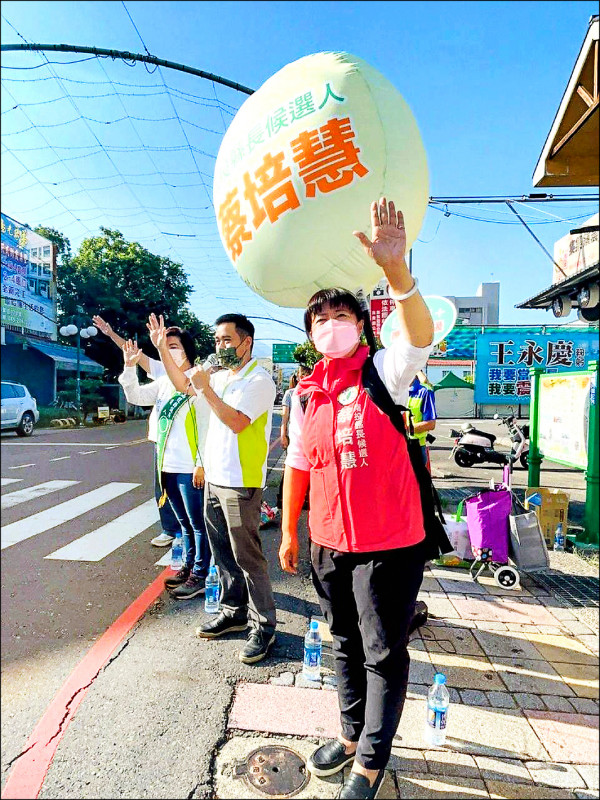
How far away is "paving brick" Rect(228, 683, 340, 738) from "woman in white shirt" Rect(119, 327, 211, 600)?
3.94 feet

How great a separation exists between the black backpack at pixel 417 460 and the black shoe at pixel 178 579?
2.19 m

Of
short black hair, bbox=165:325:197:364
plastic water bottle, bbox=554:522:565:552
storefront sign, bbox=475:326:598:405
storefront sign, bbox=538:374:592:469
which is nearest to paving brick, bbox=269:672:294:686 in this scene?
short black hair, bbox=165:325:197:364

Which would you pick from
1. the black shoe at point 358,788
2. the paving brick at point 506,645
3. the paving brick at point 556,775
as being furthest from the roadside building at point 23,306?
the paving brick at point 506,645

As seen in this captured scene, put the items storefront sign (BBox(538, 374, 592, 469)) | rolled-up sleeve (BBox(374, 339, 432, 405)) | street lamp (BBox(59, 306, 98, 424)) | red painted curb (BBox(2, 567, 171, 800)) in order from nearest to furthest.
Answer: red painted curb (BBox(2, 567, 171, 800)) < rolled-up sleeve (BBox(374, 339, 432, 405)) < street lamp (BBox(59, 306, 98, 424)) < storefront sign (BBox(538, 374, 592, 469))

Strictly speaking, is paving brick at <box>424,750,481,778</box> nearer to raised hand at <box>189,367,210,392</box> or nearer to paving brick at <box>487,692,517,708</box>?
paving brick at <box>487,692,517,708</box>

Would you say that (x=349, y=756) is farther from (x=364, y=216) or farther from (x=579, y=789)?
(x=364, y=216)

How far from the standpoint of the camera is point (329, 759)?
1.74 m

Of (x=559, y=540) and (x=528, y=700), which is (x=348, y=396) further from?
(x=559, y=540)

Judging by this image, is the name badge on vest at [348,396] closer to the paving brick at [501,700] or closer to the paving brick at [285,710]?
the paving brick at [285,710]

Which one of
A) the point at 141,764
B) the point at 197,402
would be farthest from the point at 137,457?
the point at 141,764

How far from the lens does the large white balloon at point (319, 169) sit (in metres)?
1.83

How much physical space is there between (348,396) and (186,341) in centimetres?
214

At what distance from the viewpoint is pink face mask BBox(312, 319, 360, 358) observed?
5.47 feet

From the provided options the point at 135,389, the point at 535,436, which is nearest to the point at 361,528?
the point at 135,389
